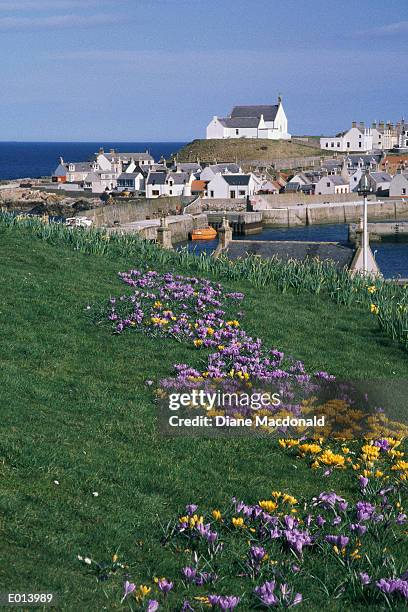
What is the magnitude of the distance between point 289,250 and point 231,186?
298 ft

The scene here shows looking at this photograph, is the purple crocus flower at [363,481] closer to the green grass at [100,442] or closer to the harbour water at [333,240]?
the green grass at [100,442]

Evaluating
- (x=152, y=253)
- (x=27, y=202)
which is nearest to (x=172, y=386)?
(x=152, y=253)

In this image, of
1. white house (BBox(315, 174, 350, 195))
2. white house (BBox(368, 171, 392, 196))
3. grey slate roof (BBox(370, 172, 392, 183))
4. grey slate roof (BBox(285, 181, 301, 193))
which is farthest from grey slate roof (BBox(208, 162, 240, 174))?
grey slate roof (BBox(370, 172, 392, 183))

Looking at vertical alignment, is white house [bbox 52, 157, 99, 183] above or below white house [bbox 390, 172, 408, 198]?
above

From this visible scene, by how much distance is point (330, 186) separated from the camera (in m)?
151

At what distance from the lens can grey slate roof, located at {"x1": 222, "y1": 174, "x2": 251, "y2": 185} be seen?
140500 millimetres

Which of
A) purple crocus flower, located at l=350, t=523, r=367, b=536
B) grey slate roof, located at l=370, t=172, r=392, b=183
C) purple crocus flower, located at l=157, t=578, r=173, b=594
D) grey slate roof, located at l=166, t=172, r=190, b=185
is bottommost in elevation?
grey slate roof, located at l=370, t=172, r=392, b=183

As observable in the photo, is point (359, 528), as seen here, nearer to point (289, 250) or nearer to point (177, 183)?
point (289, 250)

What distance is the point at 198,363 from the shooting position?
15.0 m

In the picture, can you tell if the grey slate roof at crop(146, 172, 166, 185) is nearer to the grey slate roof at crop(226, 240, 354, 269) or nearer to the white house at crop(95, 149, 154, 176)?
the white house at crop(95, 149, 154, 176)

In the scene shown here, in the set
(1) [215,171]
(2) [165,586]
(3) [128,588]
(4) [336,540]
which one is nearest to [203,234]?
(1) [215,171]

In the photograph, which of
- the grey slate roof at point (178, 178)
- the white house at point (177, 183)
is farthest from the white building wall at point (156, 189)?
the grey slate roof at point (178, 178)

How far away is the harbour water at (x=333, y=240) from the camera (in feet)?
290

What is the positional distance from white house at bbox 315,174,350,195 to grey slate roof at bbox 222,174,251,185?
1671cm
